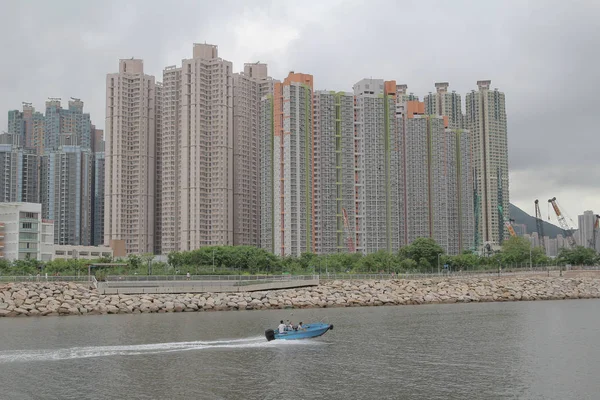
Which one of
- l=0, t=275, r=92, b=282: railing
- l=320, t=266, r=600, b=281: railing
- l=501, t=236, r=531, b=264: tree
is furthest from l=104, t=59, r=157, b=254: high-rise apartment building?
l=501, t=236, r=531, b=264: tree

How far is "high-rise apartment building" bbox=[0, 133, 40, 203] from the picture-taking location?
184250 mm

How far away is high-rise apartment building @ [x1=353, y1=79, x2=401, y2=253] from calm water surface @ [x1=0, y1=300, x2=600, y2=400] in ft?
231

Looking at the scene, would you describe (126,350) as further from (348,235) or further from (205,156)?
(205,156)

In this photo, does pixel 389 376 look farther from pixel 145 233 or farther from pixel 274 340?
pixel 145 233

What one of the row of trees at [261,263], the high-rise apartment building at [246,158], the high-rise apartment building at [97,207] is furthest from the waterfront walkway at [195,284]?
the high-rise apartment building at [97,207]

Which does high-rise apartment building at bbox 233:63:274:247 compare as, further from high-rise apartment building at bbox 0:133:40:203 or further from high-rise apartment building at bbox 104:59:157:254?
high-rise apartment building at bbox 0:133:40:203

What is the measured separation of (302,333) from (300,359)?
828 centimetres

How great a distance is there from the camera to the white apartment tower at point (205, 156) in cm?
14725

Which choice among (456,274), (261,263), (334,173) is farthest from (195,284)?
(334,173)

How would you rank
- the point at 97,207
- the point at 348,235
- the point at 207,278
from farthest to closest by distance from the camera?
the point at 97,207 < the point at 348,235 < the point at 207,278

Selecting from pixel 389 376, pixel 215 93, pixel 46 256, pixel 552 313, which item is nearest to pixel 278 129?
pixel 215 93

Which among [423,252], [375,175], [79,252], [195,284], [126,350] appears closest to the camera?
[126,350]

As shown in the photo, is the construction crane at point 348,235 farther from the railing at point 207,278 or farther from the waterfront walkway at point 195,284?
the waterfront walkway at point 195,284

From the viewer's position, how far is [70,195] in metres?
182
